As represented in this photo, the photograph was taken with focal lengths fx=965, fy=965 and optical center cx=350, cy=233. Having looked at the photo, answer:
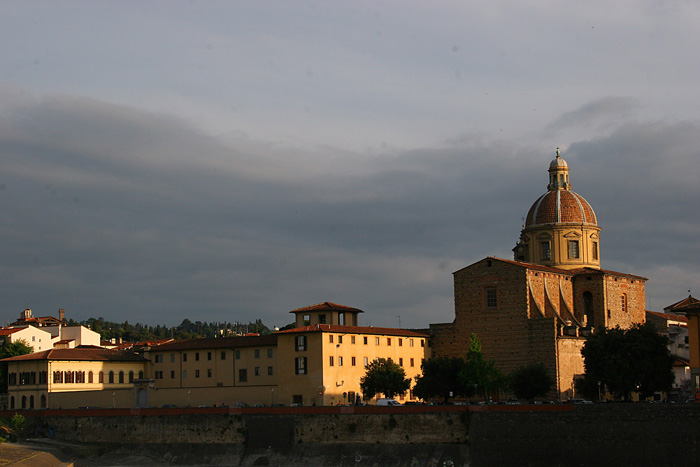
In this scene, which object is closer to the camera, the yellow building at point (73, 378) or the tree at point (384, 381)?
the tree at point (384, 381)

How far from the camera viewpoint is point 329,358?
7212 centimetres

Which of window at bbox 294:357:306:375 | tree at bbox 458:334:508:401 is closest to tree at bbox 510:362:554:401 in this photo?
tree at bbox 458:334:508:401

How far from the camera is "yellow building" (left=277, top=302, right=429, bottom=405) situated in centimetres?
7169

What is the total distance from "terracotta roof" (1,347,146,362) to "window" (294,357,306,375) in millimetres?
19621

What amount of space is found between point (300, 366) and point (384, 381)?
254 inches

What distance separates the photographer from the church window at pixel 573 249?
8556 cm

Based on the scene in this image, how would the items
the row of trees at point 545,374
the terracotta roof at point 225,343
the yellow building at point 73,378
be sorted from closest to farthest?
the row of trees at point 545,374 < the terracotta roof at point 225,343 < the yellow building at point 73,378

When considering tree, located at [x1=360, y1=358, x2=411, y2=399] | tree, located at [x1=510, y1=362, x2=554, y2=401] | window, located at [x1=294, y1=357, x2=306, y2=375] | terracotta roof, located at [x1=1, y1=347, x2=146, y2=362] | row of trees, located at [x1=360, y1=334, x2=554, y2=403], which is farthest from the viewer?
terracotta roof, located at [x1=1, y1=347, x2=146, y2=362]

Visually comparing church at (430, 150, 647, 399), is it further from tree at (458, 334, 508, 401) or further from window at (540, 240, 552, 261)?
tree at (458, 334, 508, 401)

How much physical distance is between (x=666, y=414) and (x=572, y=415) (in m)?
5.31

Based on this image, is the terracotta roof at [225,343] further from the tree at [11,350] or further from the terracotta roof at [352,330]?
the tree at [11,350]

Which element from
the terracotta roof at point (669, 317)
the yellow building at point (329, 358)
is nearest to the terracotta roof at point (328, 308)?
the yellow building at point (329, 358)

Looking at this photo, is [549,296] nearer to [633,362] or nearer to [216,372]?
[633,362]

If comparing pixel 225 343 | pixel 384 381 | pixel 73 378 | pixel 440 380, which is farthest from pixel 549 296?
pixel 73 378
